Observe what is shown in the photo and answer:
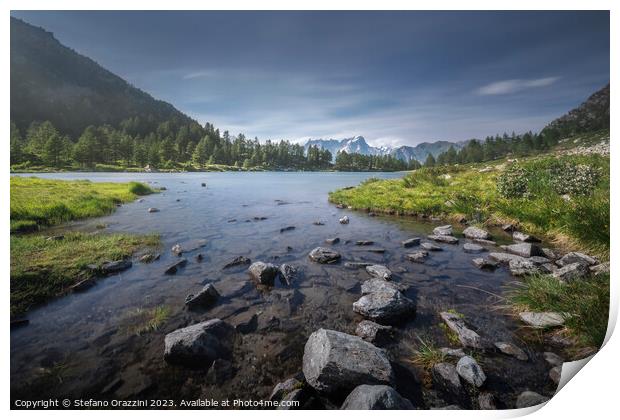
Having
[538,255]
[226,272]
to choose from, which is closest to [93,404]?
[226,272]

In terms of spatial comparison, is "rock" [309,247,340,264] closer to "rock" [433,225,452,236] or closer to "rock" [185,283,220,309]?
"rock" [185,283,220,309]

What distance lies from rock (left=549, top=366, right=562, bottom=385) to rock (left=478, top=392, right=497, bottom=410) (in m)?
1.08

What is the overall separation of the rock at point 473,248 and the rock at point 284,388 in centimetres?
739

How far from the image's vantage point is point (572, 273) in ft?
15.8

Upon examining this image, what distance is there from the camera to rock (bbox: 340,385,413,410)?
247 cm

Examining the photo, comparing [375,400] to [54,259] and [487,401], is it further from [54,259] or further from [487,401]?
[54,259]

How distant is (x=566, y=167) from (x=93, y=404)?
1502 centimetres

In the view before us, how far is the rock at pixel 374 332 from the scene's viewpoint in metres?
3.85

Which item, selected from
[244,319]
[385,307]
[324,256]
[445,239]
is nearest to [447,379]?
[385,307]

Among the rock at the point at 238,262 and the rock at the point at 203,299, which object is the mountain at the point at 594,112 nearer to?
the rock at the point at 203,299

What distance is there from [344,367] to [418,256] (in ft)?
17.8

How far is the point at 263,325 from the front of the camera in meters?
4.26
